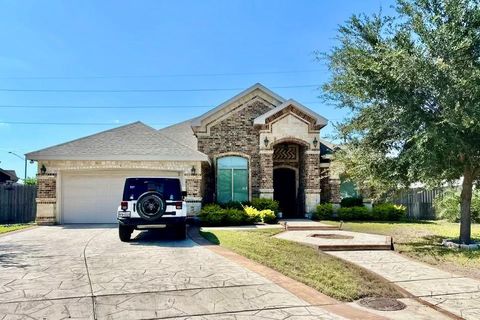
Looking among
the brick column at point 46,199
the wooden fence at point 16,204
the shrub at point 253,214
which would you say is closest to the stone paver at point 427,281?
the shrub at point 253,214

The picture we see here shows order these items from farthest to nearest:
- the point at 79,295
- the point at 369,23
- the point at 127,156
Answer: the point at 127,156 < the point at 369,23 < the point at 79,295

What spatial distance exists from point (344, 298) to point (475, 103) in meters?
6.83

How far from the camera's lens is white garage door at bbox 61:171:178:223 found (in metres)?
18.6

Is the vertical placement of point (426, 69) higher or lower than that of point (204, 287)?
higher

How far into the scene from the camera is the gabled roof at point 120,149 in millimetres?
18125

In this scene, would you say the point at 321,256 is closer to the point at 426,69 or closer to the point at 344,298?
the point at 344,298

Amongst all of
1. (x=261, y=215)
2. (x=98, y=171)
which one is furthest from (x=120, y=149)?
(x=261, y=215)

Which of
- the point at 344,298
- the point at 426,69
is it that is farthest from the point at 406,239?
the point at 344,298

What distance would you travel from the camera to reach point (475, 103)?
35.1ft

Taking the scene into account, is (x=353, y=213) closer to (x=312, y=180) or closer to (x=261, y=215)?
(x=312, y=180)

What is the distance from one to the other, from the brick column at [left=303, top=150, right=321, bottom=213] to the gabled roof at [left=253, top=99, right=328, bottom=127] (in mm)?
1631

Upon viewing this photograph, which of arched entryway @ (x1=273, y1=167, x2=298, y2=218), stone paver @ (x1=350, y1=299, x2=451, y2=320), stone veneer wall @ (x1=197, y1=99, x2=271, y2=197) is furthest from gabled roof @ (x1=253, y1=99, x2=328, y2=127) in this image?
stone paver @ (x1=350, y1=299, x2=451, y2=320)

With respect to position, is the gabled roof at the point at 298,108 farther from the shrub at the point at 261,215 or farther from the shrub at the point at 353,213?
the shrub at the point at 261,215

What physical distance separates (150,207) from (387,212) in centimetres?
1410
